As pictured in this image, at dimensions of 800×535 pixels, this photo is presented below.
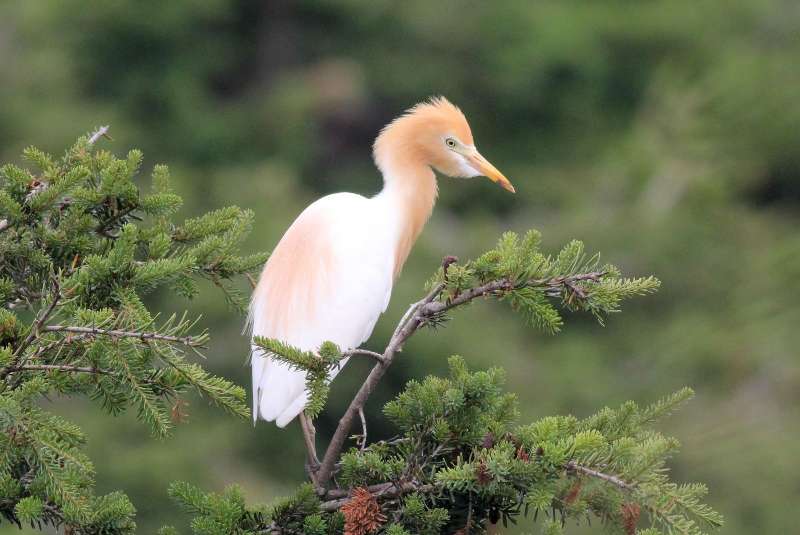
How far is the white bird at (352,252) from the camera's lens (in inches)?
163

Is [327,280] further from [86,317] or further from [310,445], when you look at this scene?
[86,317]

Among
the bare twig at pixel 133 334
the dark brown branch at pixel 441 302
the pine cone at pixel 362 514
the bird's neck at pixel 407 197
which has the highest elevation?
the bird's neck at pixel 407 197

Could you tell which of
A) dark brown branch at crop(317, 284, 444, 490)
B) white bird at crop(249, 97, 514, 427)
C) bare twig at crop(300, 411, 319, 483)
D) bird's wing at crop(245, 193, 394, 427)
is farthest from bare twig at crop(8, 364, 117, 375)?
bird's wing at crop(245, 193, 394, 427)

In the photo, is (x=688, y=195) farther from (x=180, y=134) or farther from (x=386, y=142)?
(x=386, y=142)

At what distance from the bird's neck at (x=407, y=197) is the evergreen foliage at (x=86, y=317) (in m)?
1.13

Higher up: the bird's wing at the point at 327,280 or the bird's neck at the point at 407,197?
the bird's neck at the point at 407,197

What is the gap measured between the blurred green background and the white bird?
3314 millimetres

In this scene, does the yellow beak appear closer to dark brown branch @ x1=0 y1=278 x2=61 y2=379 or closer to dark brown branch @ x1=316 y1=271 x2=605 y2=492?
dark brown branch @ x1=316 y1=271 x2=605 y2=492

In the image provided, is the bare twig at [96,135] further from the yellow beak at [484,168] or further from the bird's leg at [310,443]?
the yellow beak at [484,168]

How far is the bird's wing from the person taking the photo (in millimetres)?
4129

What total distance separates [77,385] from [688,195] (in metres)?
13.5

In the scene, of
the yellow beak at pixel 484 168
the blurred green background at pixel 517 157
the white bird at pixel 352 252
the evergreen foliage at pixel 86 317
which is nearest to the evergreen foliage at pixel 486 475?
the evergreen foliage at pixel 86 317

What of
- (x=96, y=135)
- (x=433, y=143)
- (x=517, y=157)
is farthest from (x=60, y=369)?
(x=517, y=157)

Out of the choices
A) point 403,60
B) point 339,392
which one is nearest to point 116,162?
point 339,392
